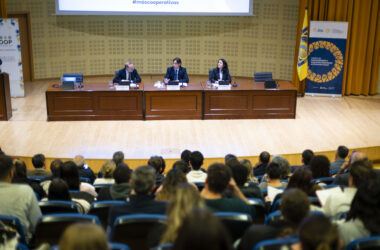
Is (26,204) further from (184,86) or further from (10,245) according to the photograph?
(184,86)

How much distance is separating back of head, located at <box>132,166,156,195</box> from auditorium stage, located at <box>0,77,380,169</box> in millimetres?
3845

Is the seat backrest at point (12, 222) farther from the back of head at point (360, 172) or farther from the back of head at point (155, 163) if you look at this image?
the back of head at point (360, 172)

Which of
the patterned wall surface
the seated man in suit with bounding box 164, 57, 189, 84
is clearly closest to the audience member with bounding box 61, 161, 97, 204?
the seated man in suit with bounding box 164, 57, 189, 84

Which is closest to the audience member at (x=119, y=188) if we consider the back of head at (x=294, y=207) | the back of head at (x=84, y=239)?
the back of head at (x=294, y=207)

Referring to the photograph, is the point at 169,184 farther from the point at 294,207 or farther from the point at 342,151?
the point at 342,151

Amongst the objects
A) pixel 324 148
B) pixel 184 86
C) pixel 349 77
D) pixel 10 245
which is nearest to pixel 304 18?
pixel 349 77

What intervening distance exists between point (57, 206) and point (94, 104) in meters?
5.73

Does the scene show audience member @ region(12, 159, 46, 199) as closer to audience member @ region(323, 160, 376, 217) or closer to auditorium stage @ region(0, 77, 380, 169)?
audience member @ region(323, 160, 376, 217)

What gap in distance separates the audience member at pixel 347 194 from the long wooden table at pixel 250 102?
5.82 meters

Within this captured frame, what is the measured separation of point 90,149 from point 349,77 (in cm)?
690

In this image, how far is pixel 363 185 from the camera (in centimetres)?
286

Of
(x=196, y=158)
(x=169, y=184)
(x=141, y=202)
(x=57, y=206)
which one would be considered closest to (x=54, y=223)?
(x=57, y=206)

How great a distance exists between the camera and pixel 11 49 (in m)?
10.2

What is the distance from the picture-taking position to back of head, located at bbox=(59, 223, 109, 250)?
1.74 metres
